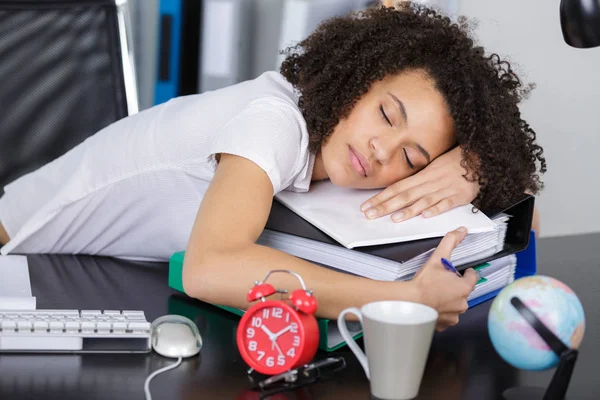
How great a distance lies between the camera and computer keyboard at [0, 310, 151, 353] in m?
0.82

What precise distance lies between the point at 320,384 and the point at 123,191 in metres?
0.76

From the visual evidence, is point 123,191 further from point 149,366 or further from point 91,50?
point 149,366

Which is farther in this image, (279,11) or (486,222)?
(279,11)

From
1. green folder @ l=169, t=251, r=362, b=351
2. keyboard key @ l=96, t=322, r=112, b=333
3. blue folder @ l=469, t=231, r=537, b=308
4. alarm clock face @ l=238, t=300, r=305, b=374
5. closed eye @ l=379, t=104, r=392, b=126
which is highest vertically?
closed eye @ l=379, t=104, r=392, b=126

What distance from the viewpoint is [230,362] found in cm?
84

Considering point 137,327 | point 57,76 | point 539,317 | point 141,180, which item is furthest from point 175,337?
point 57,76

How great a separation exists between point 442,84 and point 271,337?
0.60 meters

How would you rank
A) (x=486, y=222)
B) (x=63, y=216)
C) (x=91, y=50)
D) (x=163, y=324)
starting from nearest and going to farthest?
1. (x=163, y=324)
2. (x=486, y=222)
3. (x=63, y=216)
4. (x=91, y=50)

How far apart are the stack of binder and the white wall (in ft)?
5.13

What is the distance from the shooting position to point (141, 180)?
142 cm

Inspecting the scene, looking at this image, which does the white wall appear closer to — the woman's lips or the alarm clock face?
the woman's lips

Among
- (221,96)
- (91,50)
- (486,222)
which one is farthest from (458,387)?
(91,50)

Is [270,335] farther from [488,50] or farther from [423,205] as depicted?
[488,50]

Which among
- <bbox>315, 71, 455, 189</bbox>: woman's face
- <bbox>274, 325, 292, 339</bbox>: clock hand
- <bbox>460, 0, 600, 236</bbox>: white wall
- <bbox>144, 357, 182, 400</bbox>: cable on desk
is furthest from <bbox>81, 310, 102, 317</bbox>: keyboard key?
<bbox>460, 0, 600, 236</bbox>: white wall
